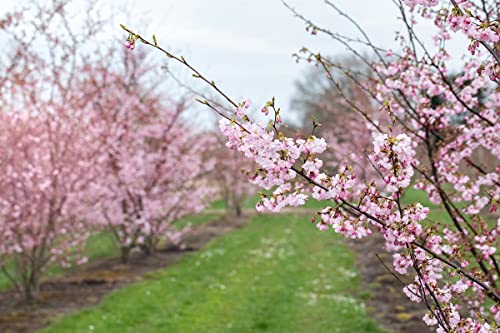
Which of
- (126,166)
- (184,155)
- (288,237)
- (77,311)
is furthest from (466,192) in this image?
(288,237)

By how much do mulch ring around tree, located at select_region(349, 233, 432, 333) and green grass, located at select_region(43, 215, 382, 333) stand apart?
22 centimetres

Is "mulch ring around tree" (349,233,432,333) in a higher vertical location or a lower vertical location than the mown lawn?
lower

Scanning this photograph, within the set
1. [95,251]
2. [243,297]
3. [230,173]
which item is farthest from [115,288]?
[230,173]

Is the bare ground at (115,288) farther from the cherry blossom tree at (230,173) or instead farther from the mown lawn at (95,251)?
the cherry blossom tree at (230,173)

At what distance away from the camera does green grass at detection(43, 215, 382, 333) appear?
290 inches

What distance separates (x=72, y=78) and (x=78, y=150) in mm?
1350

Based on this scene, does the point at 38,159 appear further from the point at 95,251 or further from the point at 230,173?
the point at 230,173

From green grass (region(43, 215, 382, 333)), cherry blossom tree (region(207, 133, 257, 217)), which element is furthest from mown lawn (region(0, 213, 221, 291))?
cherry blossom tree (region(207, 133, 257, 217))

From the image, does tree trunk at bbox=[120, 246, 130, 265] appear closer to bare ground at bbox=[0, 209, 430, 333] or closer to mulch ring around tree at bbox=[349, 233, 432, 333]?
bare ground at bbox=[0, 209, 430, 333]

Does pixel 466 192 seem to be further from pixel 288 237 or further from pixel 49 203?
pixel 288 237

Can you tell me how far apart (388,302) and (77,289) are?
5660 millimetres

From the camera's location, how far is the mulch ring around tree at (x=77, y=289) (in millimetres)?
7989

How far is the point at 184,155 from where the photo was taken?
44.5 ft

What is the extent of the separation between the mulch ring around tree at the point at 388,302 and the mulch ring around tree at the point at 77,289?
177 inches
